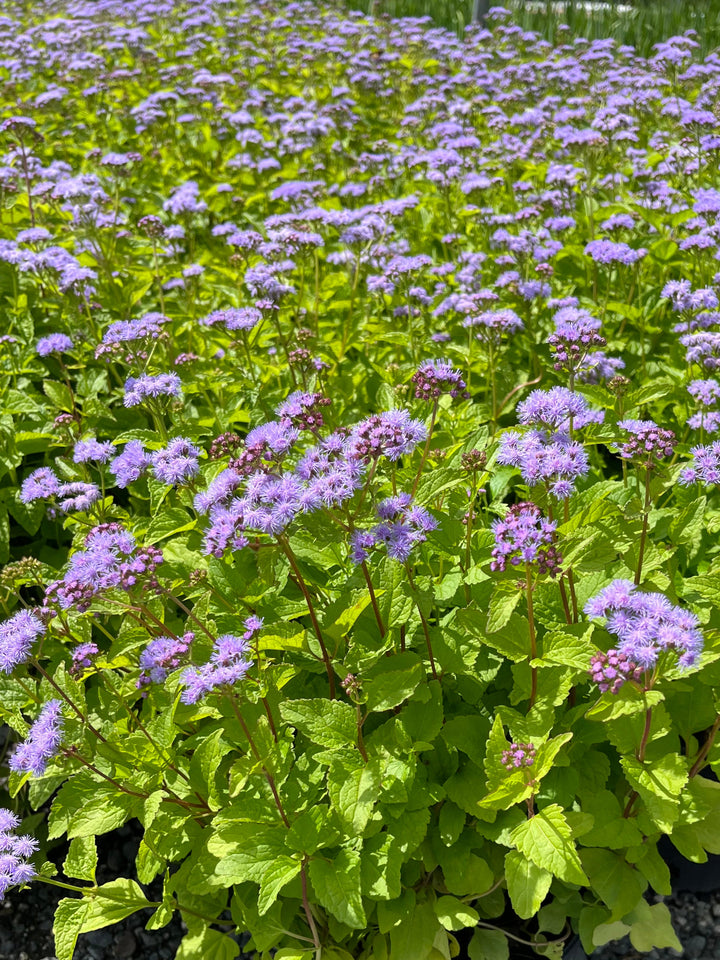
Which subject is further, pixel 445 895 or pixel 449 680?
pixel 449 680

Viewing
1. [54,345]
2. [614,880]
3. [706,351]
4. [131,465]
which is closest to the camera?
[614,880]

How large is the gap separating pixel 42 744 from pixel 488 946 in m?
1.59

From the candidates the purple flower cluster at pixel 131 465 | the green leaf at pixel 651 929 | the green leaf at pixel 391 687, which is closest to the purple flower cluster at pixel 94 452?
the purple flower cluster at pixel 131 465

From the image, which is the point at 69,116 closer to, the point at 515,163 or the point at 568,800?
the point at 515,163

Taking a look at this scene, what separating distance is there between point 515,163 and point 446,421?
3.51 m

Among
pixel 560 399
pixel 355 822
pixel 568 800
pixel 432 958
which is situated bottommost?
pixel 432 958

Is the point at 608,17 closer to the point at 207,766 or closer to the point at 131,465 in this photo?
the point at 131,465

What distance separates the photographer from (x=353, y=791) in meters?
2.35

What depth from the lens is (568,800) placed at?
8.29ft

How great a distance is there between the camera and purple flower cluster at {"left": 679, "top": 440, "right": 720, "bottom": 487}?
265cm

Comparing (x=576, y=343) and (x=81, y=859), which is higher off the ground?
(x=576, y=343)

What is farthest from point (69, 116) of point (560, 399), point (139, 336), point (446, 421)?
point (560, 399)

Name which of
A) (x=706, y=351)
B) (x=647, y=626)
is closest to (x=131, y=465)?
(x=647, y=626)

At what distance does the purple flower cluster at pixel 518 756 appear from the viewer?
2297 mm
